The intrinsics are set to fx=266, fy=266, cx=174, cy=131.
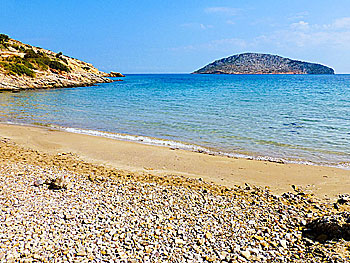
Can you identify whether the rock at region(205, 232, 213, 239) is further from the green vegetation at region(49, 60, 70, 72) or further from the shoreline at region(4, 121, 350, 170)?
the green vegetation at region(49, 60, 70, 72)

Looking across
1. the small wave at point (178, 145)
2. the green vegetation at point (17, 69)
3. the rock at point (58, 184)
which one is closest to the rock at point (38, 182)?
the rock at point (58, 184)

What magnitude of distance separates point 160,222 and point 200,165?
5.02m

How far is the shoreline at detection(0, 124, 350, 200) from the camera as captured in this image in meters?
9.15

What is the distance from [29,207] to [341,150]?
43.4ft

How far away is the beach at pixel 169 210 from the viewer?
5191mm

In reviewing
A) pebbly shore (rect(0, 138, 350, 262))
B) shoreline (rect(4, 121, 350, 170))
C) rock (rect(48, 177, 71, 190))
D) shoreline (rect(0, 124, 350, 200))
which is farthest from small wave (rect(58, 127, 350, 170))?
rock (rect(48, 177, 71, 190))

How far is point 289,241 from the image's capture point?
18.6 feet

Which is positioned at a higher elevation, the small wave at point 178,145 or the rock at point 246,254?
the small wave at point 178,145

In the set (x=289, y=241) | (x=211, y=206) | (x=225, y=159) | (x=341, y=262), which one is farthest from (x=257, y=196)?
(x=225, y=159)

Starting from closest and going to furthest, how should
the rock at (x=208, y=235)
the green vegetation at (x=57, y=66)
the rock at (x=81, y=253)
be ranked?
the rock at (x=81, y=253) < the rock at (x=208, y=235) < the green vegetation at (x=57, y=66)

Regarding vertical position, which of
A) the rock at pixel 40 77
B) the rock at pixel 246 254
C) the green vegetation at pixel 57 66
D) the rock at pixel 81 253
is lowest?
the rock at pixel 246 254

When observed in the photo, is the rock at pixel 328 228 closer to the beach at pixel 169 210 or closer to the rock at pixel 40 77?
the beach at pixel 169 210

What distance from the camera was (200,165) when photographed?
10922 mm

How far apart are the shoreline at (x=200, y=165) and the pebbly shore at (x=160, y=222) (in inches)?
31.0
